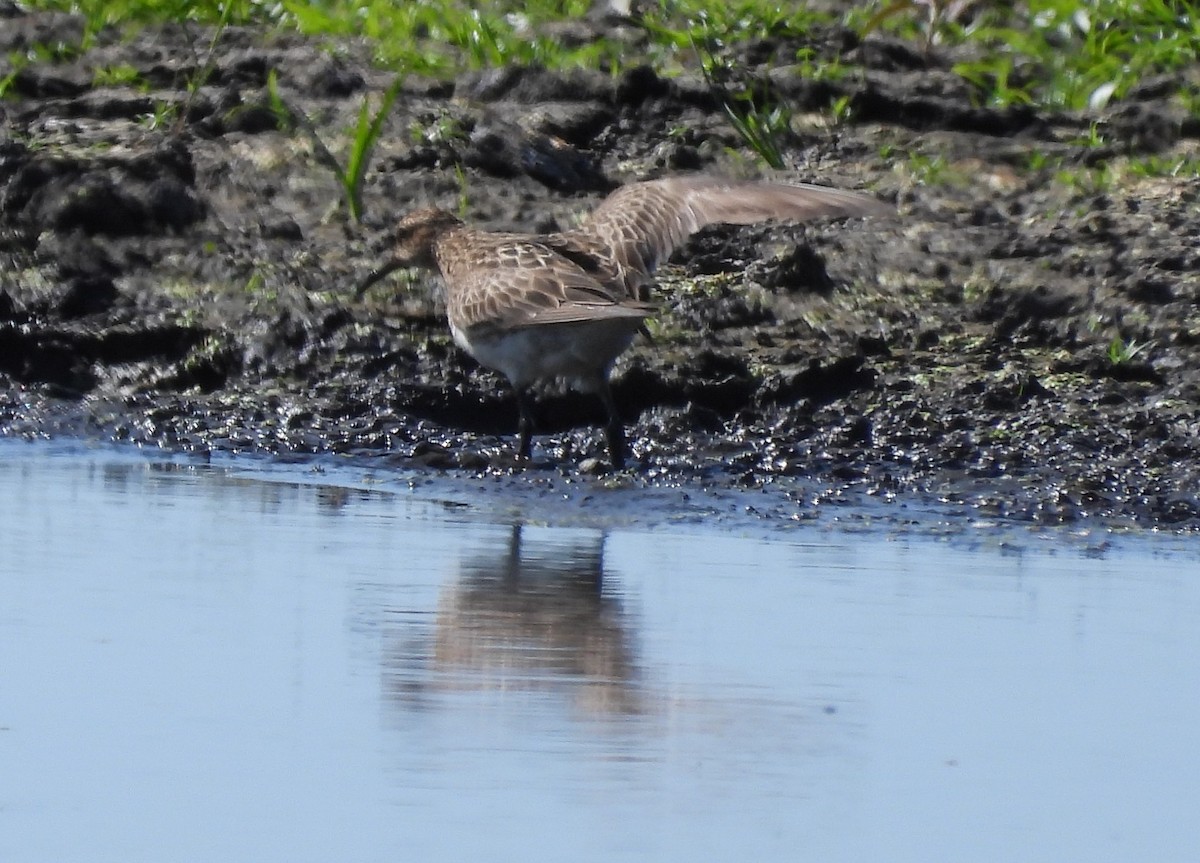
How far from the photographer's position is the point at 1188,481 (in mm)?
7285

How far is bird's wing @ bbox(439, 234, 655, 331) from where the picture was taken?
24.1 feet

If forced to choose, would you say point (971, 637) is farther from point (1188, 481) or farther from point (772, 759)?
point (1188, 481)

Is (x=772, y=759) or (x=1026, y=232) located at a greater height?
(x=1026, y=232)

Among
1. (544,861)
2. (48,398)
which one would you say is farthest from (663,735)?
(48,398)

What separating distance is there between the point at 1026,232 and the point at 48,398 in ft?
11.4

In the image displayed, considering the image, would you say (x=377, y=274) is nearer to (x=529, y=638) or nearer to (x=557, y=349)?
(x=557, y=349)

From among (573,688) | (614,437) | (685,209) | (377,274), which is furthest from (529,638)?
(377,274)

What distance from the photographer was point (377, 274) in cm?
853

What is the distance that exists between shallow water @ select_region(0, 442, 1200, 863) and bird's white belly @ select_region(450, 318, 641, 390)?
0.78 metres

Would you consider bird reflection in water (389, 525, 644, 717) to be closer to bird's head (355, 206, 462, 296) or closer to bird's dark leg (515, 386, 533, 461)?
bird's dark leg (515, 386, 533, 461)

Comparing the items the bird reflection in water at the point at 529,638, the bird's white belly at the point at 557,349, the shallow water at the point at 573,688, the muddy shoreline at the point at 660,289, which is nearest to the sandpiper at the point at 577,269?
the bird's white belly at the point at 557,349

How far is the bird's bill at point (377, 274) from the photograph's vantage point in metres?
8.45

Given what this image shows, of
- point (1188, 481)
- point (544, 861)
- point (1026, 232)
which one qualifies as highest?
point (1026, 232)

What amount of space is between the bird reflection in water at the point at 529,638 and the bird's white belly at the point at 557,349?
50.5 inches
